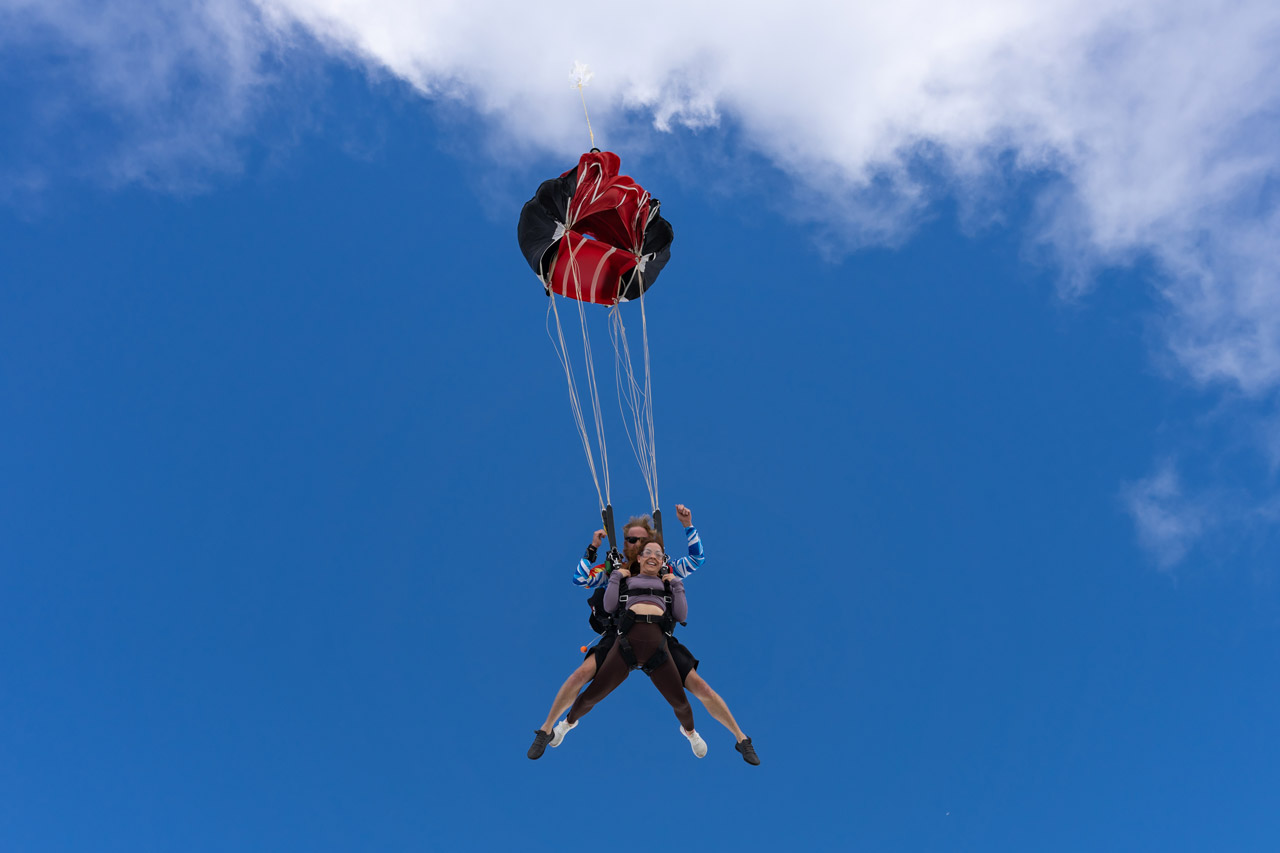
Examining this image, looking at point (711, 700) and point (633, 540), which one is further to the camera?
point (633, 540)

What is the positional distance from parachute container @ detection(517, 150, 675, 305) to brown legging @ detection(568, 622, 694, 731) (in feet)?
16.9

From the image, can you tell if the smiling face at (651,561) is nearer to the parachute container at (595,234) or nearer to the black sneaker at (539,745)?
the black sneaker at (539,745)

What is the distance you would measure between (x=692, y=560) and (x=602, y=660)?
1.98m

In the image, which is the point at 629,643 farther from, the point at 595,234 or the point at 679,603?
the point at 595,234

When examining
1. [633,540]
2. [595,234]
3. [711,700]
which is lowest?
[711,700]

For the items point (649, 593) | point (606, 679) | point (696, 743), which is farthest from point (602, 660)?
point (696, 743)

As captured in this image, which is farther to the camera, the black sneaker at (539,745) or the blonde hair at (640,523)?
the blonde hair at (640,523)

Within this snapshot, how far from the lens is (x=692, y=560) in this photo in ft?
37.3

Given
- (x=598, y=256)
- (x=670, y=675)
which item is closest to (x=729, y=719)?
(x=670, y=675)

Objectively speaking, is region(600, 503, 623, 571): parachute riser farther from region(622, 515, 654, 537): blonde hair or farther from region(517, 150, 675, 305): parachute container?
region(517, 150, 675, 305): parachute container

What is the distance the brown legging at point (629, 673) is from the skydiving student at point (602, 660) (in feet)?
0.54

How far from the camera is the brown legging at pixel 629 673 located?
10.1 meters

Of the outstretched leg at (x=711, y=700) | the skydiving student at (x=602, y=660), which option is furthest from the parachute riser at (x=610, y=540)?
the outstretched leg at (x=711, y=700)

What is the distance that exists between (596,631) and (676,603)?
134 cm
